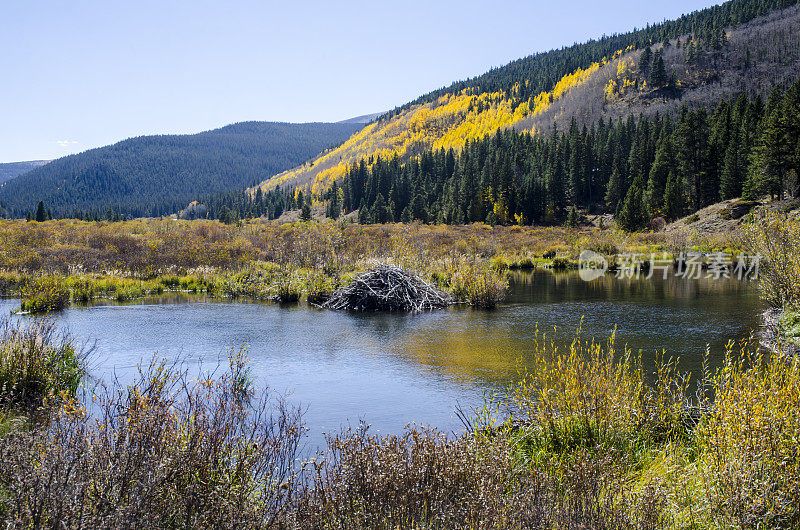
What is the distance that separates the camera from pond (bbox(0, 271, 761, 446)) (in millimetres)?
9547

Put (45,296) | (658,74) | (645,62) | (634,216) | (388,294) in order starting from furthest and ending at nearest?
(645,62), (658,74), (634,216), (388,294), (45,296)

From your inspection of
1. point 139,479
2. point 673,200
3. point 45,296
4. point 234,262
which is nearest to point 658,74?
point 673,200

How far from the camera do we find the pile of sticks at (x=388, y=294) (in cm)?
1970

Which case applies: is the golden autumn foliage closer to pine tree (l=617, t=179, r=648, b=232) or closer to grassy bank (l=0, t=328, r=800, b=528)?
pine tree (l=617, t=179, r=648, b=232)

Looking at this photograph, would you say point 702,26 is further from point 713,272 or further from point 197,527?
point 197,527

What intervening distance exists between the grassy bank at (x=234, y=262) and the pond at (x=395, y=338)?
1671mm

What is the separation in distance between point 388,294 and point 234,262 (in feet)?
44.2

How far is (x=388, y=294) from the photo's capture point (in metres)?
19.6

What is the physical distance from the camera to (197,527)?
3.72 m

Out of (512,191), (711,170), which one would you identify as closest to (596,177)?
(512,191)

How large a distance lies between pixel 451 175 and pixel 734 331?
95.3 metres

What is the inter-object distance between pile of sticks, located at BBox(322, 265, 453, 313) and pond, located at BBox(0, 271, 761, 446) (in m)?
1.04

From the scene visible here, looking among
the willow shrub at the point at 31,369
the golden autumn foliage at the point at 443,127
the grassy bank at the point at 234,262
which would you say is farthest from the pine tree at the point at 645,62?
the willow shrub at the point at 31,369

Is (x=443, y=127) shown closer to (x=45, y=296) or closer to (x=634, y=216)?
(x=634, y=216)
